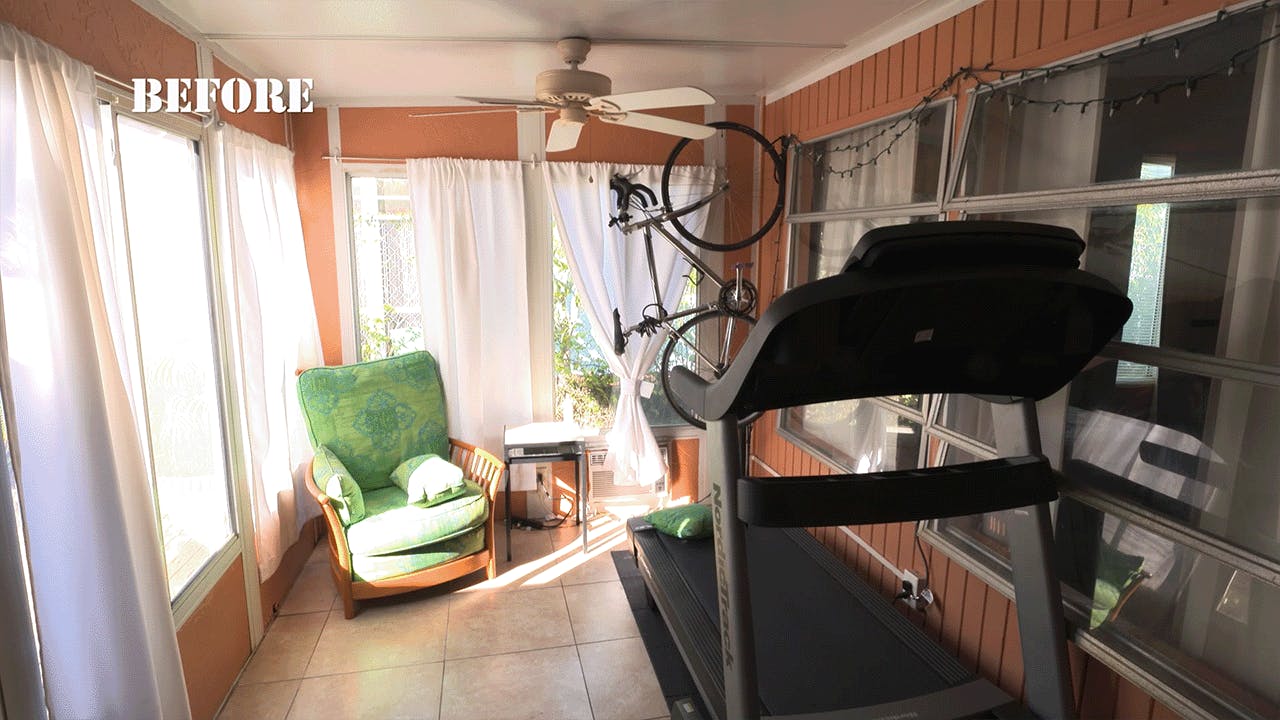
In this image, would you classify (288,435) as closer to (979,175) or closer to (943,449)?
(943,449)

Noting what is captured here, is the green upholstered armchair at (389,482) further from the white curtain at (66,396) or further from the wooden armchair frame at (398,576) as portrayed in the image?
the white curtain at (66,396)

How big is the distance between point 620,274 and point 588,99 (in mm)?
1749

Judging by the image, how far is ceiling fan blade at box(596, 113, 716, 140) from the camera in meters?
2.81

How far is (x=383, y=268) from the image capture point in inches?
170

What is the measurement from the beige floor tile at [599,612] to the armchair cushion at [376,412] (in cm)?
120

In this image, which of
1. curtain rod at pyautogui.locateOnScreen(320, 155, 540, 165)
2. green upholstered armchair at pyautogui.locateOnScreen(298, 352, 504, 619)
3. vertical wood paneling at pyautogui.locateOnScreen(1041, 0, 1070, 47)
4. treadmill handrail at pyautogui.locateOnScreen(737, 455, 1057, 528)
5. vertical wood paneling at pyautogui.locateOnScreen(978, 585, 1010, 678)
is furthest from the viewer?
curtain rod at pyautogui.locateOnScreen(320, 155, 540, 165)

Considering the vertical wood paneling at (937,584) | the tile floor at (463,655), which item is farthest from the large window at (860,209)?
the tile floor at (463,655)

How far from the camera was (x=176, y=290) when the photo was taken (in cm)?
271

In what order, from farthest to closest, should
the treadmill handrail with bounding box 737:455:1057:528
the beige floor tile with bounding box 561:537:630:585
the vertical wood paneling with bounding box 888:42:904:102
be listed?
1. the beige floor tile with bounding box 561:537:630:585
2. the vertical wood paneling with bounding box 888:42:904:102
3. the treadmill handrail with bounding box 737:455:1057:528

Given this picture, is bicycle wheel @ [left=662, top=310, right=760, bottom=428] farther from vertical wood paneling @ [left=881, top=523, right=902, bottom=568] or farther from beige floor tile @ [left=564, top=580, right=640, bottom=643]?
vertical wood paneling @ [left=881, top=523, right=902, bottom=568]

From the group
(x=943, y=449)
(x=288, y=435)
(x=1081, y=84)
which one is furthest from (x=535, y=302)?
(x=1081, y=84)

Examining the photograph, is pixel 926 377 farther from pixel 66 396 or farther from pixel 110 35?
pixel 110 35

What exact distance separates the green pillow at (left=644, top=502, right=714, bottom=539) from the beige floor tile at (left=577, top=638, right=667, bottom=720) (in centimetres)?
55

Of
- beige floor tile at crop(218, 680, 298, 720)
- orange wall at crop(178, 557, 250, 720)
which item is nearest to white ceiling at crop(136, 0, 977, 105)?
Answer: orange wall at crop(178, 557, 250, 720)
